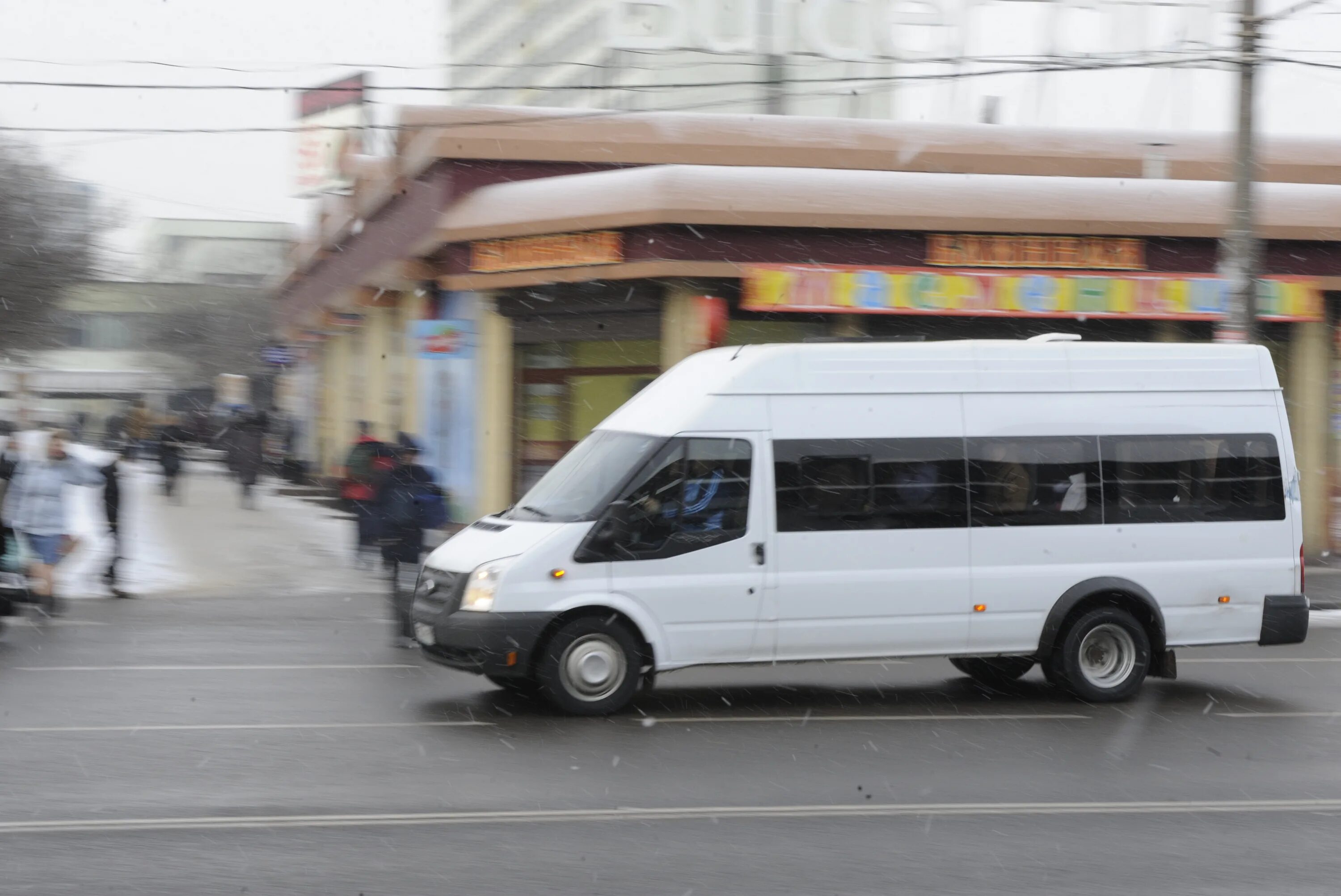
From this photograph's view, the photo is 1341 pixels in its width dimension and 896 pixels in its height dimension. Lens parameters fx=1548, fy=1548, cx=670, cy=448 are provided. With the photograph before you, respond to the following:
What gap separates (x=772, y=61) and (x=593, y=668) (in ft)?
70.3

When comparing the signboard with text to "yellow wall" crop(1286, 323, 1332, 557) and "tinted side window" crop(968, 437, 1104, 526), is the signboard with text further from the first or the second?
"tinted side window" crop(968, 437, 1104, 526)

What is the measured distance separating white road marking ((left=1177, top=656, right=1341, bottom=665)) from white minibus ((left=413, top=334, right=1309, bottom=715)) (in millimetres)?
2027

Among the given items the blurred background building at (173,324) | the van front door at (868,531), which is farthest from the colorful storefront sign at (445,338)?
the blurred background building at (173,324)

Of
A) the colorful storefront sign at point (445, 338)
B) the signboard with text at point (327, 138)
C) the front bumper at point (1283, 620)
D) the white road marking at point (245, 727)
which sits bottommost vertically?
the white road marking at point (245, 727)

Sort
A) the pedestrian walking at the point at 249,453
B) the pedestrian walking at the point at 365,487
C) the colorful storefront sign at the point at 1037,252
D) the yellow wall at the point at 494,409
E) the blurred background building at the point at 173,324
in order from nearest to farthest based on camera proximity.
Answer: the pedestrian walking at the point at 365,487 < the colorful storefront sign at the point at 1037,252 < the yellow wall at the point at 494,409 < the pedestrian walking at the point at 249,453 < the blurred background building at the point at 173,324

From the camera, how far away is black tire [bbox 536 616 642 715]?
30.1 ft

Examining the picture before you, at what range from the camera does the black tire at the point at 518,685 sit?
9.42 metres

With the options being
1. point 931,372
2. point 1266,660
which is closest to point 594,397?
point 1266,660

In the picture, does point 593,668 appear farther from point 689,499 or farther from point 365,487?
point 365,487

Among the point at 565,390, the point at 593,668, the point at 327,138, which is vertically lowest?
the point at 593,668

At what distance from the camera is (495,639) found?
9.07 metres

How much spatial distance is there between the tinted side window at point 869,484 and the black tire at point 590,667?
125 cm

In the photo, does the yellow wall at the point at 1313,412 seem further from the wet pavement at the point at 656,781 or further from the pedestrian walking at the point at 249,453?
the pedestrian walking at the point at 249,453

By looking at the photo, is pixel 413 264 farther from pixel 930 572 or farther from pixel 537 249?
pixel 930 572
